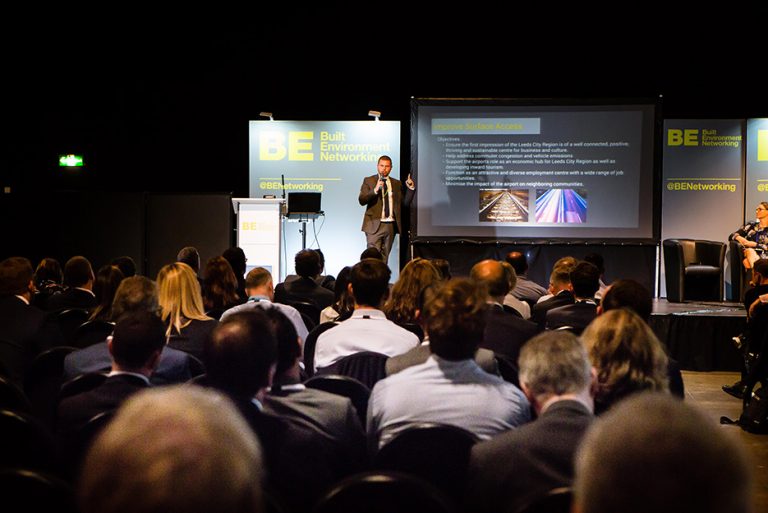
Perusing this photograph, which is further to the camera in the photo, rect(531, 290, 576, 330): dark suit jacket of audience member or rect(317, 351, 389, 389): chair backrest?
rect(531, 290, 576, 330): dark suit jacket of audience member

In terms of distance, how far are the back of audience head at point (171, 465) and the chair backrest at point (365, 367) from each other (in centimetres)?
254

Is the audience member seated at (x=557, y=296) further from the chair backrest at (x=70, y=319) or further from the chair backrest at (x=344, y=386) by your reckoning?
the chair backrest at (x=70, y=319)

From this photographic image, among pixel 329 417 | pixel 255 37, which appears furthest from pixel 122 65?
pixel 329 417

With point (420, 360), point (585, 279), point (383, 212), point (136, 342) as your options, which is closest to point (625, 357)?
point (420, 360)

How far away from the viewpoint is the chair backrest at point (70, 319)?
4.61 meters

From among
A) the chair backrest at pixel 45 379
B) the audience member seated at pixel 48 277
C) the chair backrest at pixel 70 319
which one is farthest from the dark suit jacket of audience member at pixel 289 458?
the audience member seated at pixel 48 277

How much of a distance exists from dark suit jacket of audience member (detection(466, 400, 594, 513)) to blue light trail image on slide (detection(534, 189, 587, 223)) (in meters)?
9.06

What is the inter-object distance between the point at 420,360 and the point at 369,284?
43.0 inches

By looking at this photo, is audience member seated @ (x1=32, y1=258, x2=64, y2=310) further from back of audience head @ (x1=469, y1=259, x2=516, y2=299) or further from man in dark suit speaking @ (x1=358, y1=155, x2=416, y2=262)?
man in dark suit speaking @ (x1=358, y1=155, x2=416, y2=262)

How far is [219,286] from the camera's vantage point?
5023mm

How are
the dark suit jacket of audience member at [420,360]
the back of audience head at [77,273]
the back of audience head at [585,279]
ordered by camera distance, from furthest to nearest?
the back of audience head at [77,273] < the back of audience head at [585,279] < the dark suit jacket of audience member at [420,360]

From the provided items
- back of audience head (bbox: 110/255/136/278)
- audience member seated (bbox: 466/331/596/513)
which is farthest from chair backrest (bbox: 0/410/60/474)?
back of audience head (bbox: 110/255/136/278)

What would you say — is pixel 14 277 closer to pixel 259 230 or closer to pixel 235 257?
pixel 235 257

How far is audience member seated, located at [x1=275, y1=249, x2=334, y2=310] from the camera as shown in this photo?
6.16 metres
